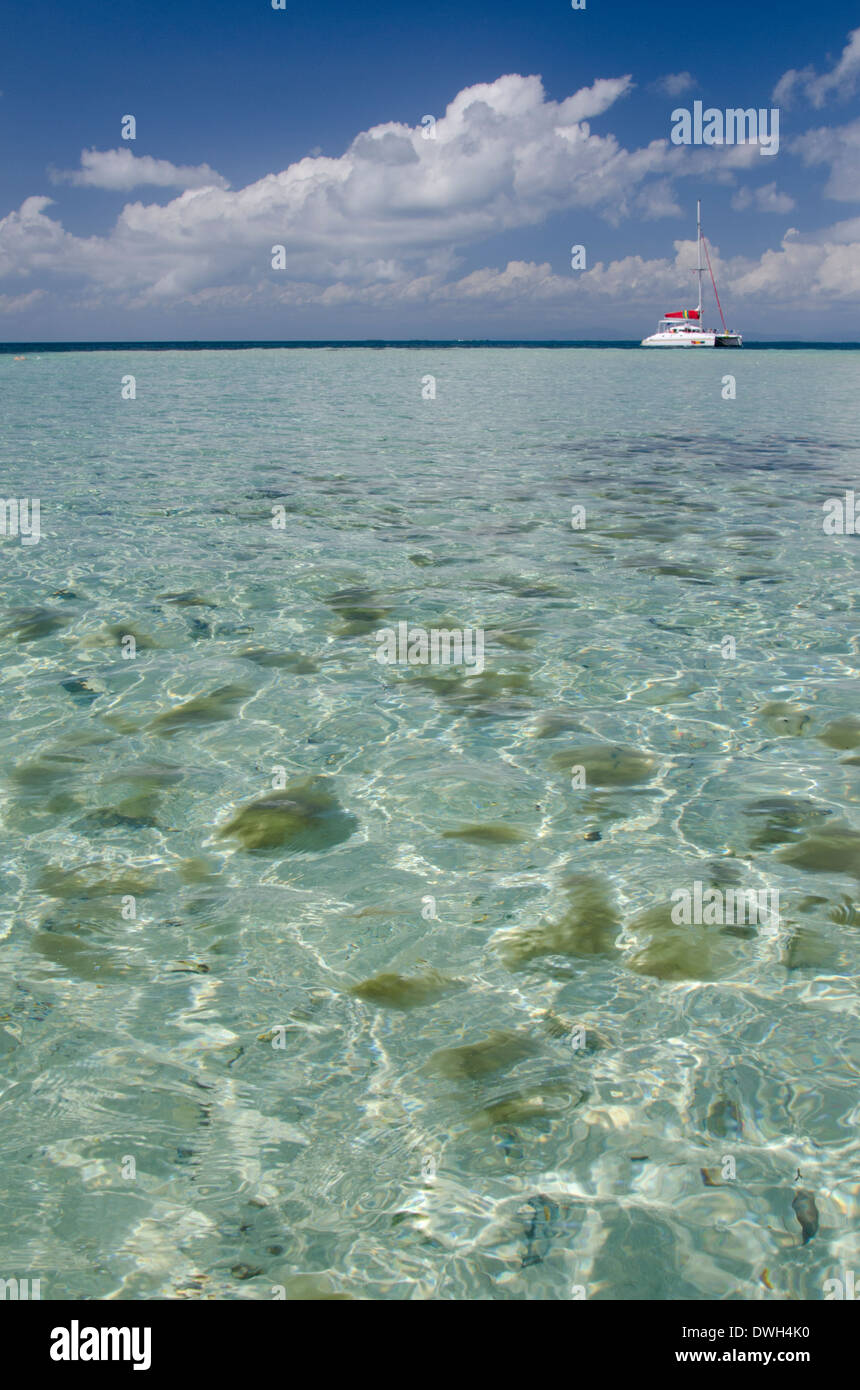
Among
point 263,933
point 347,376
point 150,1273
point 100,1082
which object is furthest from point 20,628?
point 347,376

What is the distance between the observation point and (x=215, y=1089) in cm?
401

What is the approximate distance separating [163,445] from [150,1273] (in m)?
27.4

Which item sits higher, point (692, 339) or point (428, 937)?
point (692, 339)

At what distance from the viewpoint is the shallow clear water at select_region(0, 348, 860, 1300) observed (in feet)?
11.1

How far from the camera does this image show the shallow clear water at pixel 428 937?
11.1ft

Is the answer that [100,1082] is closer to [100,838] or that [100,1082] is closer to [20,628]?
[100,838]

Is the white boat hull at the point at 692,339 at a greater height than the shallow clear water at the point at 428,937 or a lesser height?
greater

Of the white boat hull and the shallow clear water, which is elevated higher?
the white boat hull

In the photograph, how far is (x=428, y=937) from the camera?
508 centimetres

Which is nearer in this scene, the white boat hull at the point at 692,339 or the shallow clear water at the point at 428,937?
the shallow clear water at the point at 428,937

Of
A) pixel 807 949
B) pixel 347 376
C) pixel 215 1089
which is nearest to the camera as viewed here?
pixel 215 1089

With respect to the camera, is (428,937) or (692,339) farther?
(692,339)

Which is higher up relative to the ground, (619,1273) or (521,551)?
(521,551)

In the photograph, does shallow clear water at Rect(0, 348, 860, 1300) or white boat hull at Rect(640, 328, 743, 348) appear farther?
white boat hull at Rect(640, 328, 743, 348)
